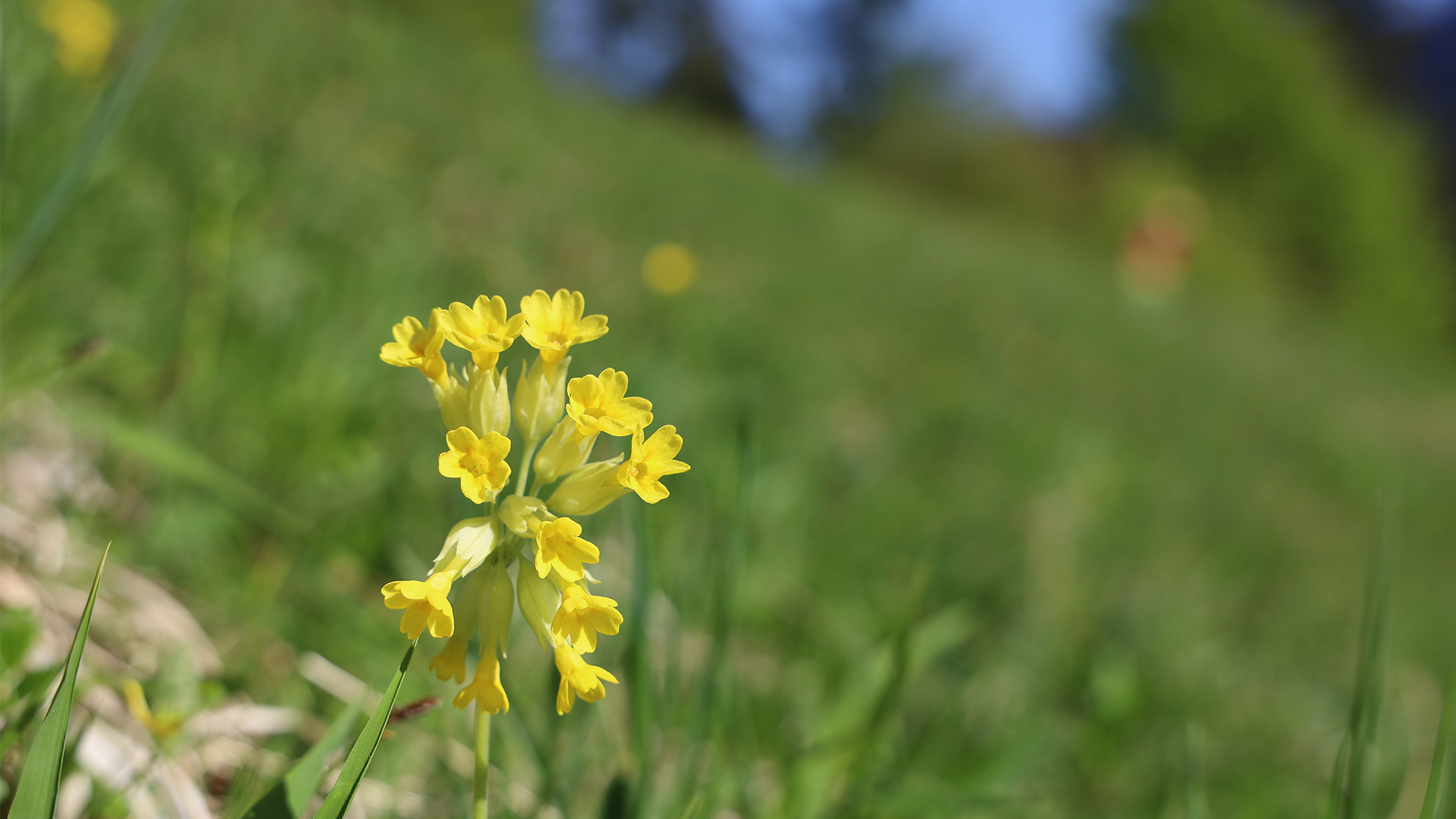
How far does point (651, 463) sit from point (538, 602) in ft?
0.56

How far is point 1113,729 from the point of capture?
197 centimetres

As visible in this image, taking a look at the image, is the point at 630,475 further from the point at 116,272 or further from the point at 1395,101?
the point at 1395,101

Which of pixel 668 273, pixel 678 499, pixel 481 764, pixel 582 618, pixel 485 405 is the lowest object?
pixel 668 273

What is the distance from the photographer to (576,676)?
0.74 m

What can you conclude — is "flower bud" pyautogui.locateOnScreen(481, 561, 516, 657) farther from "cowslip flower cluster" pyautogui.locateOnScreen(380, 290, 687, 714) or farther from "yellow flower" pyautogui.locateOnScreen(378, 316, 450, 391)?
"yellow flower" pyautogui.locateOnScreen(378, 316, 450, 391)

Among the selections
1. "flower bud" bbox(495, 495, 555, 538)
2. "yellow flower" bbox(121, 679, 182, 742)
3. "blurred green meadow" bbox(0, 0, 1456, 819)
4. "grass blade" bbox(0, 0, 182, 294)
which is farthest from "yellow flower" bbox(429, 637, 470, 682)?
"grass blade" bbox(0, 0, 182, 294)

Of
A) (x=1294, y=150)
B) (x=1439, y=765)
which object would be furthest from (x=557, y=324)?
(x=1294, y=150)

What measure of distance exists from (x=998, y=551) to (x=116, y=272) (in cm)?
258

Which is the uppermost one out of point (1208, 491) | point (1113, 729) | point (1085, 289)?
point (1113, 729)

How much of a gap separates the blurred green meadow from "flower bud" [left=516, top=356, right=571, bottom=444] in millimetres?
330

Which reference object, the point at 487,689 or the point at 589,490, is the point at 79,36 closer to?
the point at 589,490

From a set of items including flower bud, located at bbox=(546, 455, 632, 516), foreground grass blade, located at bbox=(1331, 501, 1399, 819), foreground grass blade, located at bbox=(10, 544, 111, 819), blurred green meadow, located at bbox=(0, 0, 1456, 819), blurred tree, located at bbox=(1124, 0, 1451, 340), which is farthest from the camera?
blurred tree, located at bbox=(1124, 0, 1451, 340)

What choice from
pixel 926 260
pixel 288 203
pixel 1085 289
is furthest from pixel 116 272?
pixel 1085 289

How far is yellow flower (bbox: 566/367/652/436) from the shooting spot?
757mm
